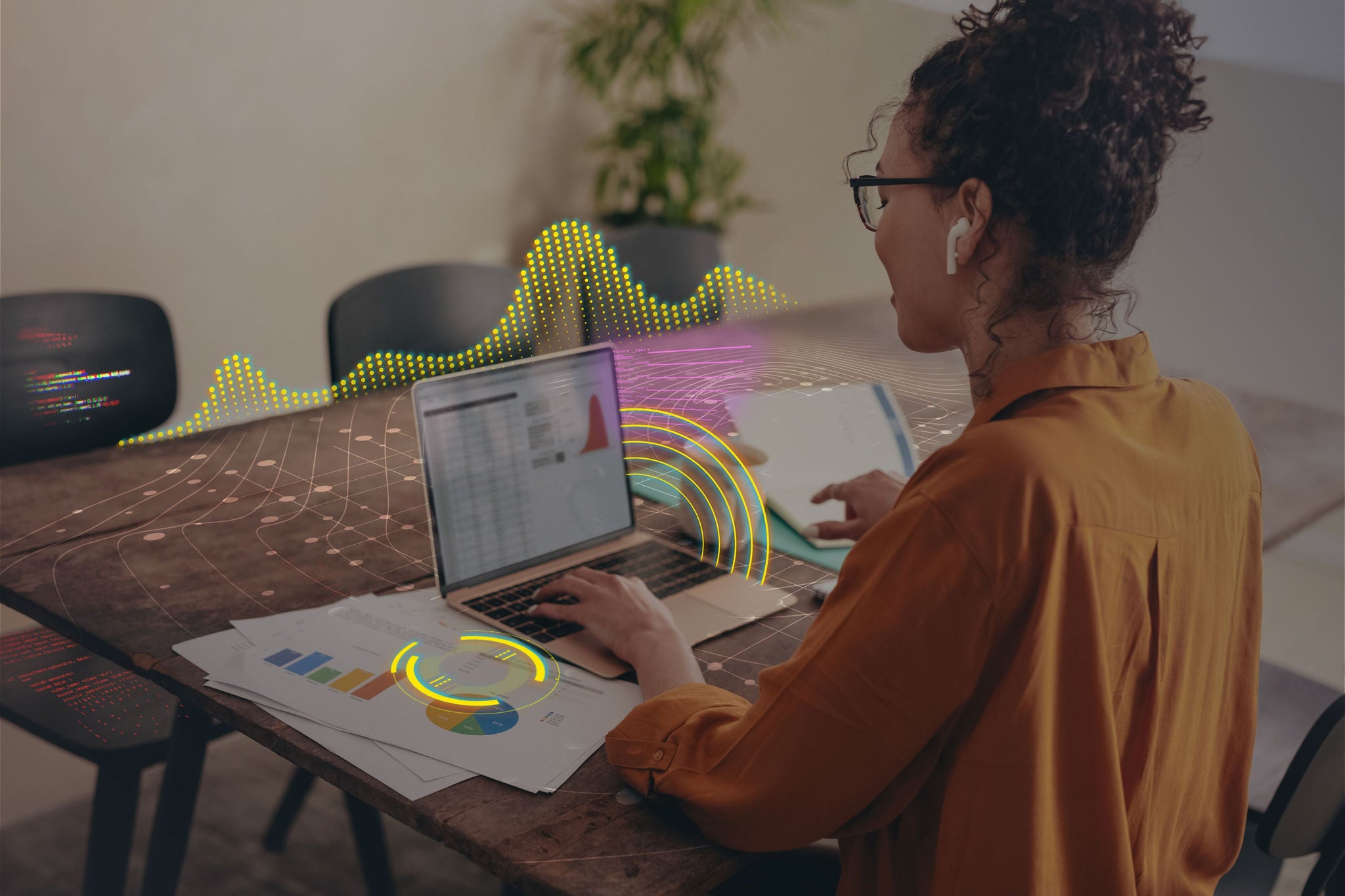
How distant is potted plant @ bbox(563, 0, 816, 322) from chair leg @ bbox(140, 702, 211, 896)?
2303 mm

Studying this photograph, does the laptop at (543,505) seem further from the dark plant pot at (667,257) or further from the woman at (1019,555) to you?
the dark plant pot at (667,257)

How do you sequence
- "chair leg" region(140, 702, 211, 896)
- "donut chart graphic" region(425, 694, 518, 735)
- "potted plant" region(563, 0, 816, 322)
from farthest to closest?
"potted plant" region(563, 0, 816, 322) < "chair leg" region(140, 702, 211, 896) < "donut chart graphic" region(425, 694, 518, 735)

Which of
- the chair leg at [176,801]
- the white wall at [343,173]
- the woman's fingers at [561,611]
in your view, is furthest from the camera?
the white wall at [343,173]

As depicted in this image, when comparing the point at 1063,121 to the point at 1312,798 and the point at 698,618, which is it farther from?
the point at 1312,798

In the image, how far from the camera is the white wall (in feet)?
8.43

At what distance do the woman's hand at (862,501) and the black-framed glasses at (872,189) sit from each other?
46 cm

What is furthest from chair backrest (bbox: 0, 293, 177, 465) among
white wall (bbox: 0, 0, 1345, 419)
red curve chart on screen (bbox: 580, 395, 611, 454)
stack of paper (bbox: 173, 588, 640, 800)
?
red curve chart on screen (bbox: 580, 395, 611, 454)

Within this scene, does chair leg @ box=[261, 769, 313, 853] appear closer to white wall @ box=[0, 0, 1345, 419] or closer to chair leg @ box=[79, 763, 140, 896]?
chair leg @ box=[79, 763, 140, 896]

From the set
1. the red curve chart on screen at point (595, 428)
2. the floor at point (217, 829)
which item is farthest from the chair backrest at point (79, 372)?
the red curve chart on screen at point (595, 428)

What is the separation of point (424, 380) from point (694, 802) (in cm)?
57

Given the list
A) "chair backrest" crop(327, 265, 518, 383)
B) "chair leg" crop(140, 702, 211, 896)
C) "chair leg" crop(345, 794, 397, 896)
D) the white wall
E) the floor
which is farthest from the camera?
the white wall

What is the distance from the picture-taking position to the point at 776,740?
0.81 meters

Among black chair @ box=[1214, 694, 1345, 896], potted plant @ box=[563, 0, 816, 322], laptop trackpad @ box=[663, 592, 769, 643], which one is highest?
potted plant @ box=[563, 0, 816, 322]

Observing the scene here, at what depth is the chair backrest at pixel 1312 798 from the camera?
1.19 m
